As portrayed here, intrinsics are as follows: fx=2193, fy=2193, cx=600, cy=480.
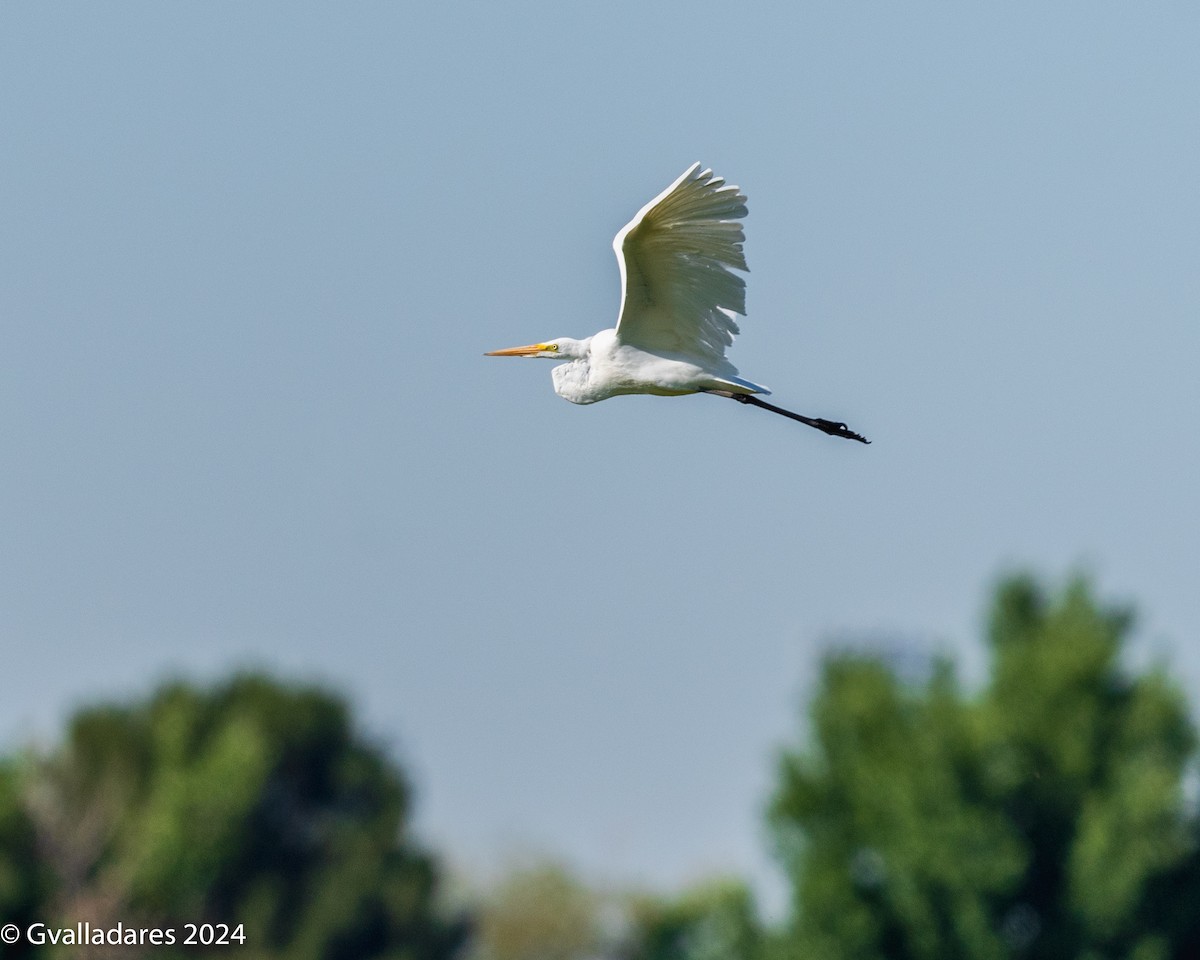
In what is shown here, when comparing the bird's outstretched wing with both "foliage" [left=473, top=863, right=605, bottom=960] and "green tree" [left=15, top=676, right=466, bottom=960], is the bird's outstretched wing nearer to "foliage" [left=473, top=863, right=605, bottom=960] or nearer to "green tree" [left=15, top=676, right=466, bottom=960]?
"green tree" [left=15, top=676, right=466, bottom=960]

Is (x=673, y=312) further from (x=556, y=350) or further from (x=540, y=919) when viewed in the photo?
(x=540, y=919)

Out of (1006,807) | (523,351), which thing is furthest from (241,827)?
(523,351)

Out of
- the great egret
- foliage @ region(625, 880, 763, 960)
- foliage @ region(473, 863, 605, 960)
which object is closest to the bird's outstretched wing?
the great egret

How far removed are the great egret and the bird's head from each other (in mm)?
12

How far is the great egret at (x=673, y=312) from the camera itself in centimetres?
1261

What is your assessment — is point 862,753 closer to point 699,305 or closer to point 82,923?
point 82,923

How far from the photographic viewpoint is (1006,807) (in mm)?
42094

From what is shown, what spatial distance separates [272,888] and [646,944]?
10.1m

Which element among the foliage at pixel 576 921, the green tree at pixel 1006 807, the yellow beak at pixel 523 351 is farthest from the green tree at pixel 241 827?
the yellow beak at pixel 523 351

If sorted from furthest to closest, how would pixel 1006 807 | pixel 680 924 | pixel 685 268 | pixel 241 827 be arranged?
pixel 680 924 → pixel 241 827 → pixel 1006 807 → pixel 685 268

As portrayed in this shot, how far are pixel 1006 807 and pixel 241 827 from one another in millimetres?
21793

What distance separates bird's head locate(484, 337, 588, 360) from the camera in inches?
549

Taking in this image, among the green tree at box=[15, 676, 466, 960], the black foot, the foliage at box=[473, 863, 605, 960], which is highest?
the black foot

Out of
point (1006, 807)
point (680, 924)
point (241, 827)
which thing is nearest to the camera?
point (1006, 807)
